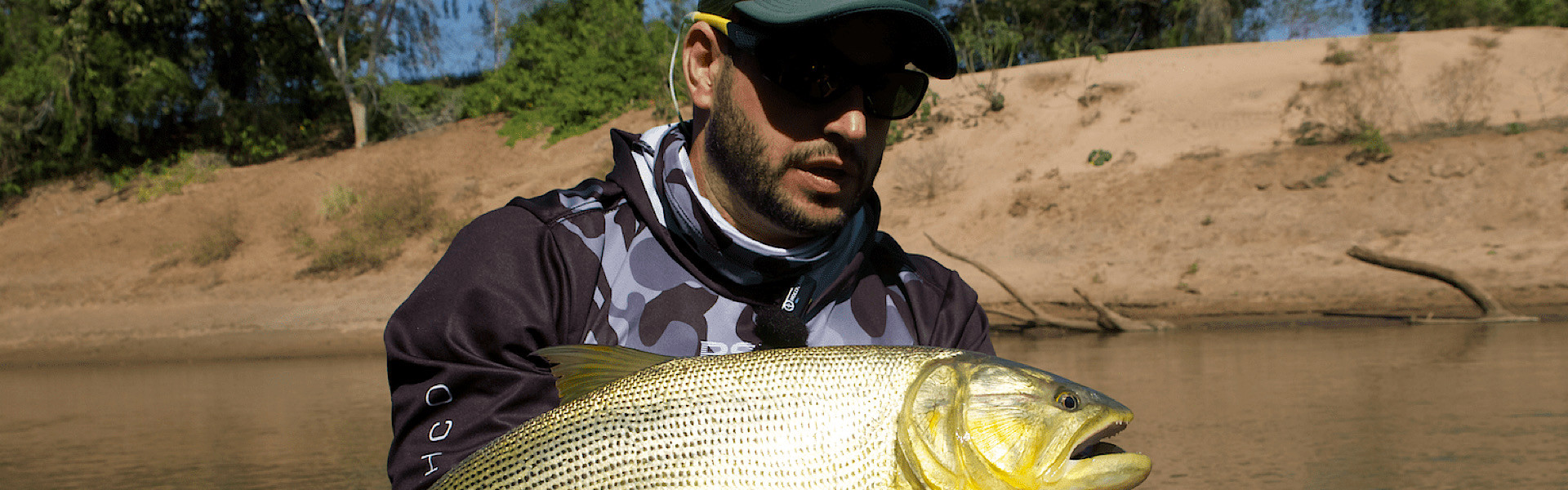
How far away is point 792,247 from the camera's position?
6.61 ft

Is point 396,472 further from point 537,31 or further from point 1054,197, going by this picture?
point 537,31

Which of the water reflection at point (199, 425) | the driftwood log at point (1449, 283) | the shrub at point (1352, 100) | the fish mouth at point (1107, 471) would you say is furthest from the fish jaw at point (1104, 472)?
the shrub at point (1352, 100)

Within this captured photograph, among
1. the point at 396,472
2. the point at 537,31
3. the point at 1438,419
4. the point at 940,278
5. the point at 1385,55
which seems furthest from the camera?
the point at 537,31

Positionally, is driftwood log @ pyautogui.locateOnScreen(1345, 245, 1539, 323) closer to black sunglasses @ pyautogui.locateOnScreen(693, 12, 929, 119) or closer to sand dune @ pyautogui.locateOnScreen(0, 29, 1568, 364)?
sand dune @ pyautogui.locateOnScreen(0, 29, 1568, 364)

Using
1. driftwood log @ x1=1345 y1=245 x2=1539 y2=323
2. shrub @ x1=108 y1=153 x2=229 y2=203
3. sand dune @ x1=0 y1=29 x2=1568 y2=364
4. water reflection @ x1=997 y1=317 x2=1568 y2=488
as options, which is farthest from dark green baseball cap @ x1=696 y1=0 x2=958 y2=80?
shrub @ x1=108 y1=153 x2=229 y2=203

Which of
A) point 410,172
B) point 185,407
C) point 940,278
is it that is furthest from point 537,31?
point 940,278

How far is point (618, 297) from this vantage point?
1.90 meters

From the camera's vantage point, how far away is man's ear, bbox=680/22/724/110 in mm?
1972

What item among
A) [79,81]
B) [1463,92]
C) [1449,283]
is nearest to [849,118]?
[1449,283]

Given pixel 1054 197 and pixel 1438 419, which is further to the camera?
pixel 1054 197

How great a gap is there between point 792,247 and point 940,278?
0.40 metres

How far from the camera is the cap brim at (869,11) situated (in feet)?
5.85

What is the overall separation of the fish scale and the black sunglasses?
0.54 m

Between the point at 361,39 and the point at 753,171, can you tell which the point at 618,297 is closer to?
the point at 753,171
